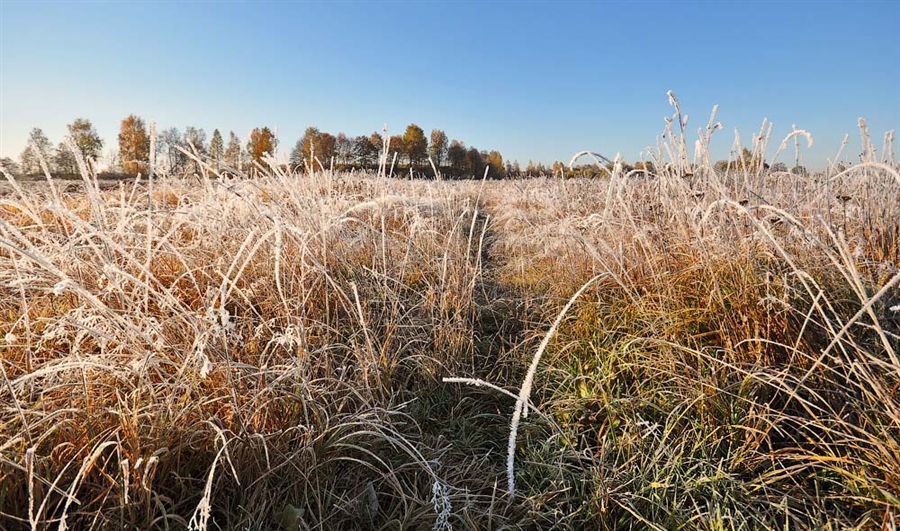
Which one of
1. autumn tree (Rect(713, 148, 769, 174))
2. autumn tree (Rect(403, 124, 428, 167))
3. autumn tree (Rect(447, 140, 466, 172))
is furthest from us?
autumn tree (Rect(447, 140, 466, 172))

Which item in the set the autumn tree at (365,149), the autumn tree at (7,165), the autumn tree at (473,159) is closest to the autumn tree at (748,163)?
the autumn tree at (7,165)

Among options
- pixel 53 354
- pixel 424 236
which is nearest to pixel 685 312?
pixel 424 236

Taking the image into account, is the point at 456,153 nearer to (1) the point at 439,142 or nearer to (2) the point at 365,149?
(1) the point at 439,142

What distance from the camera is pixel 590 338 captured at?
7.45 feet

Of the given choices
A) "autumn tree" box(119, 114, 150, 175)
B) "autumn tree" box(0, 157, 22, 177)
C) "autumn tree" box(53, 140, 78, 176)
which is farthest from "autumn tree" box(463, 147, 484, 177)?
"autumn tree" box(0, 157, 22, 177)

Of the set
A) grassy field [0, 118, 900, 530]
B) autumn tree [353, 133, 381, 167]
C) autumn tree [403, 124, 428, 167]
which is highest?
autumn tree [403, 124, 428, 167]

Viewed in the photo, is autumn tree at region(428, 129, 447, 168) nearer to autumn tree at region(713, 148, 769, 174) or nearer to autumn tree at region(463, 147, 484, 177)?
autumn tree at region(463, 147, 484, 177)

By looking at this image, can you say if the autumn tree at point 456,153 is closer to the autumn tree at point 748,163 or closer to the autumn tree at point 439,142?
the autumn tree at point 439,142

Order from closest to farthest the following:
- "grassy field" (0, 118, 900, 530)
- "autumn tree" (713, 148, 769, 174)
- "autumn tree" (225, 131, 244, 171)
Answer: "grassy field" (0, 118, 900, 530), "autumn tree" (713, 148, 769, 174), "autumn tree" (225, 131, 244, 171)

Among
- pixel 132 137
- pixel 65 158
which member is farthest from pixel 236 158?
pixel 132 137

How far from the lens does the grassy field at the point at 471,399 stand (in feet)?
3.97

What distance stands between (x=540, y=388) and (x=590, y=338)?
398 mm

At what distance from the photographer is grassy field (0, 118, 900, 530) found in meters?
1.21

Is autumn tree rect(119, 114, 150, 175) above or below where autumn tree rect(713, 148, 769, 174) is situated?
above
